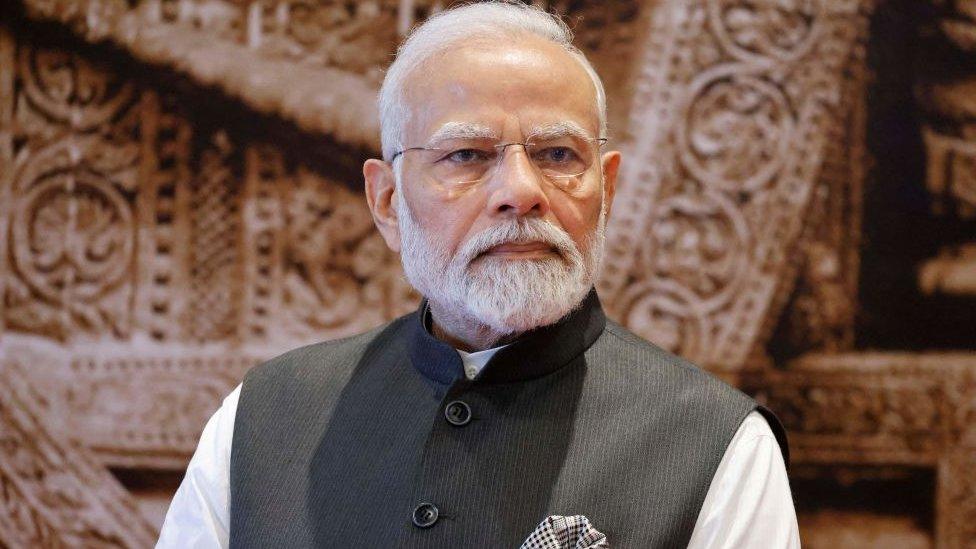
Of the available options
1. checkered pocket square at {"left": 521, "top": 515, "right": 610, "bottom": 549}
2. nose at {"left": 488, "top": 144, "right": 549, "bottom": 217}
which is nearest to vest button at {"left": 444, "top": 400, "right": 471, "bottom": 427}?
checkered pocket square at {"left": 521, "top": 515, "right": 610, "bottom": 549}

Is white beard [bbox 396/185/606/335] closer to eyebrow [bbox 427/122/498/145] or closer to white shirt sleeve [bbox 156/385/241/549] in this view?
eyebrow [bbox 427/122/498/145]

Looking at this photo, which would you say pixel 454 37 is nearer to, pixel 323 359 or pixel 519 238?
pixel 519 238

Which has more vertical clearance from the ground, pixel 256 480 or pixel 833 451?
pixel 256 480

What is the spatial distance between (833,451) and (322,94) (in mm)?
1695

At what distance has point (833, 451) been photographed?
2566mm

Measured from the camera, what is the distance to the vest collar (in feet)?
5.70

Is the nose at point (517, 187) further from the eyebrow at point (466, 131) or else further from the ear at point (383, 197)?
the ear at point (383, 197)

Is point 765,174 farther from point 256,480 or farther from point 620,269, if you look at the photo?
point 256,480

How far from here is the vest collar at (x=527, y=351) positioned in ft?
5.70

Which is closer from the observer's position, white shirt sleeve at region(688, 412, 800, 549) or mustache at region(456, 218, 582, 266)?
white shirt sleeve at region(688, 412, 800, 549)

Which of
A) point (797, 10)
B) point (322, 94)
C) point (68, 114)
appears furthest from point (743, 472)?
point (68, 114)

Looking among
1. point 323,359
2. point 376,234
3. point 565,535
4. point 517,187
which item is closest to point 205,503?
point 323,359

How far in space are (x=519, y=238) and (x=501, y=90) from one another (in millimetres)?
276

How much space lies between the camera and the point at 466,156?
1.78 m
